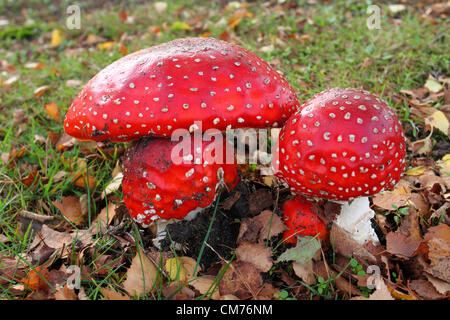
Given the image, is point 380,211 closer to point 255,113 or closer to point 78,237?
point 255,113

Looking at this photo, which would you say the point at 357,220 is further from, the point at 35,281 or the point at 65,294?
the point at 35,281

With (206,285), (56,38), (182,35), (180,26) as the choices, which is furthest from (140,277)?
(56,38)

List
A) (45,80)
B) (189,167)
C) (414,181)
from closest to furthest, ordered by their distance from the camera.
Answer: (189,167) < (414,181) < (45,80)

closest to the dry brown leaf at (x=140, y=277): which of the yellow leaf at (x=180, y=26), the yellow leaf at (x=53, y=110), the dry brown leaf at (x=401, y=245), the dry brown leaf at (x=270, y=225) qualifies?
the dry brown leaf at (x=270, y=225)

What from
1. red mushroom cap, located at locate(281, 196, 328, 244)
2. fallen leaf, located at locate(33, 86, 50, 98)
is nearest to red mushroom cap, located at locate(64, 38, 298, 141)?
red mushroom cap, located at locate(281, 196, 328, 244)

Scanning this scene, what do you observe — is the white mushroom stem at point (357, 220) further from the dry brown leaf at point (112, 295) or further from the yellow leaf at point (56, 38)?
the yellow leaf at point (56, 38)

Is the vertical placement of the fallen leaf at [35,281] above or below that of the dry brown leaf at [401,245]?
below

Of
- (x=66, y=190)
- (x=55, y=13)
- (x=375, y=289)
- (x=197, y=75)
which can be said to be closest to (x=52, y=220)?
(x=66, y=190)
